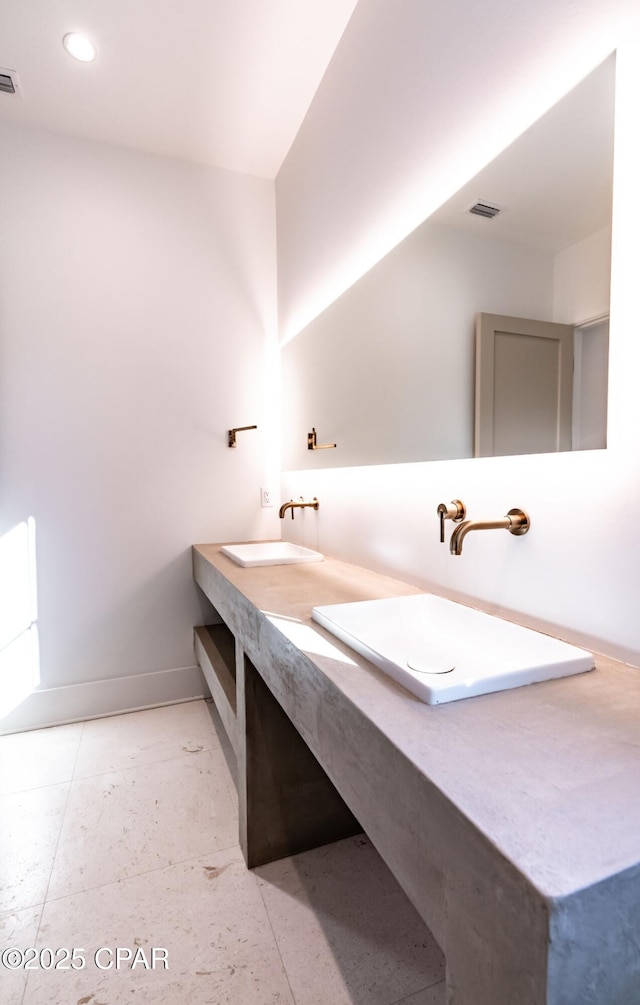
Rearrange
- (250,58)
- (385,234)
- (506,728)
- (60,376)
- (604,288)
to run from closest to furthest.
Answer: (506,728) < (604,288) < (385,234) < (250,58) < (60,376)

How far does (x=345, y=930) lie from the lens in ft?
3.93

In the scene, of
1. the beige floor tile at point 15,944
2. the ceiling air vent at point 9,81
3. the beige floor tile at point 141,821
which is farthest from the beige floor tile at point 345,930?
the ceiling air vent at point 9,81

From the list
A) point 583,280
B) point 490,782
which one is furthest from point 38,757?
point 583,280

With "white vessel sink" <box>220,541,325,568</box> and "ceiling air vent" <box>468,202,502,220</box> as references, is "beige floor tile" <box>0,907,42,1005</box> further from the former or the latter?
"ceiling air vent" <box>468,202,502,220</box>

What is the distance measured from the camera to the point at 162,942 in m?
1.17

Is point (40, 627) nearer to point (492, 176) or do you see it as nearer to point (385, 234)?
point (385, 234)

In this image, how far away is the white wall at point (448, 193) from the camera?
2.81 ft

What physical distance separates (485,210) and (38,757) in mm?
2501

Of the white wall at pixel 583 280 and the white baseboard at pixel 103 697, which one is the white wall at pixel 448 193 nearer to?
the white wall at pixel 583 280

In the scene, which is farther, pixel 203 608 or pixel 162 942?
pixel 203 608

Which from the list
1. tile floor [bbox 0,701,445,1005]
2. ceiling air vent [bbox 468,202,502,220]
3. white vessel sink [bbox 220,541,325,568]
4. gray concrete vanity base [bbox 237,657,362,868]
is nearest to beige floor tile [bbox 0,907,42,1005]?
tile floor [bbox 0,701,445,1005]

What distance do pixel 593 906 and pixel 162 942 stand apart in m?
1.23

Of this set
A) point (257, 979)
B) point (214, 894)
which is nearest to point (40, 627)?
point (214, 894)

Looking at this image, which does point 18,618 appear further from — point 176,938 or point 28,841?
point 176,938
